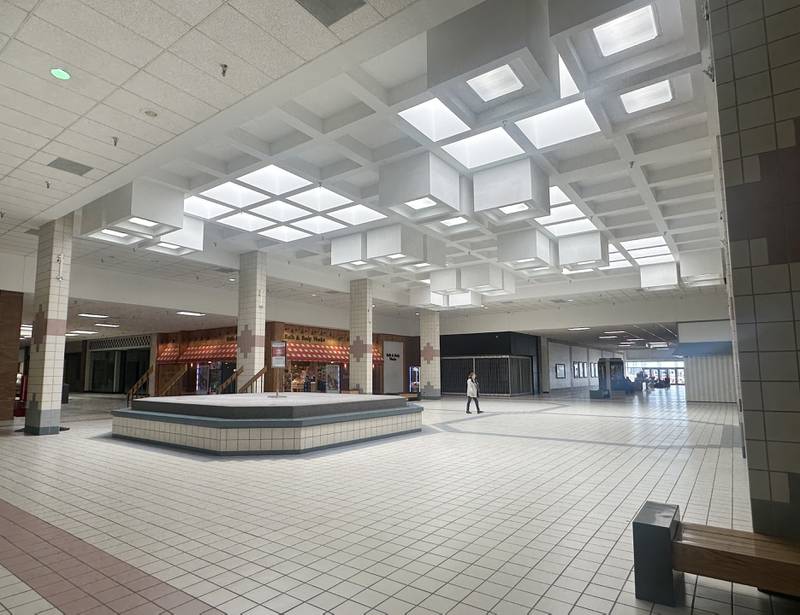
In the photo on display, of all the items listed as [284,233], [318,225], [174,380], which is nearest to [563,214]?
[318,225]

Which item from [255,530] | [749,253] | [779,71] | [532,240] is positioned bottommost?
[255,530]

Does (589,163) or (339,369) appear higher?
(589,163)

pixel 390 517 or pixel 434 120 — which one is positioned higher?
pixel 434 120

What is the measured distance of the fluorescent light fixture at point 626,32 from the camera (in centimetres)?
530

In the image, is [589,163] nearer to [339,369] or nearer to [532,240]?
[532,240]

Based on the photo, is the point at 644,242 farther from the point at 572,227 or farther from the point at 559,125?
the point at 559,125

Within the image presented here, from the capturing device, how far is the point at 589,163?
8.82 metres

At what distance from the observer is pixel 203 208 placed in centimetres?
1115

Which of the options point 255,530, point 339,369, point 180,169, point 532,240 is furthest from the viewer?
point 339,369

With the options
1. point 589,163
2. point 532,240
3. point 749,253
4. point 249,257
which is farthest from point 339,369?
point 749,253

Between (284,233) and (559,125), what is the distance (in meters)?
7.94

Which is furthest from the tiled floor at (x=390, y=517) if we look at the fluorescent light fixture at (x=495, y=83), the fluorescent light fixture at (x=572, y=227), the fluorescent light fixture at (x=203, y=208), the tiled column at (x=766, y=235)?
the fluorescent light fixture at (x=572, y=227)

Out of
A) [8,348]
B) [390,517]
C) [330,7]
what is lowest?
[390,517]

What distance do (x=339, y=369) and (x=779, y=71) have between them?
23.6 m
